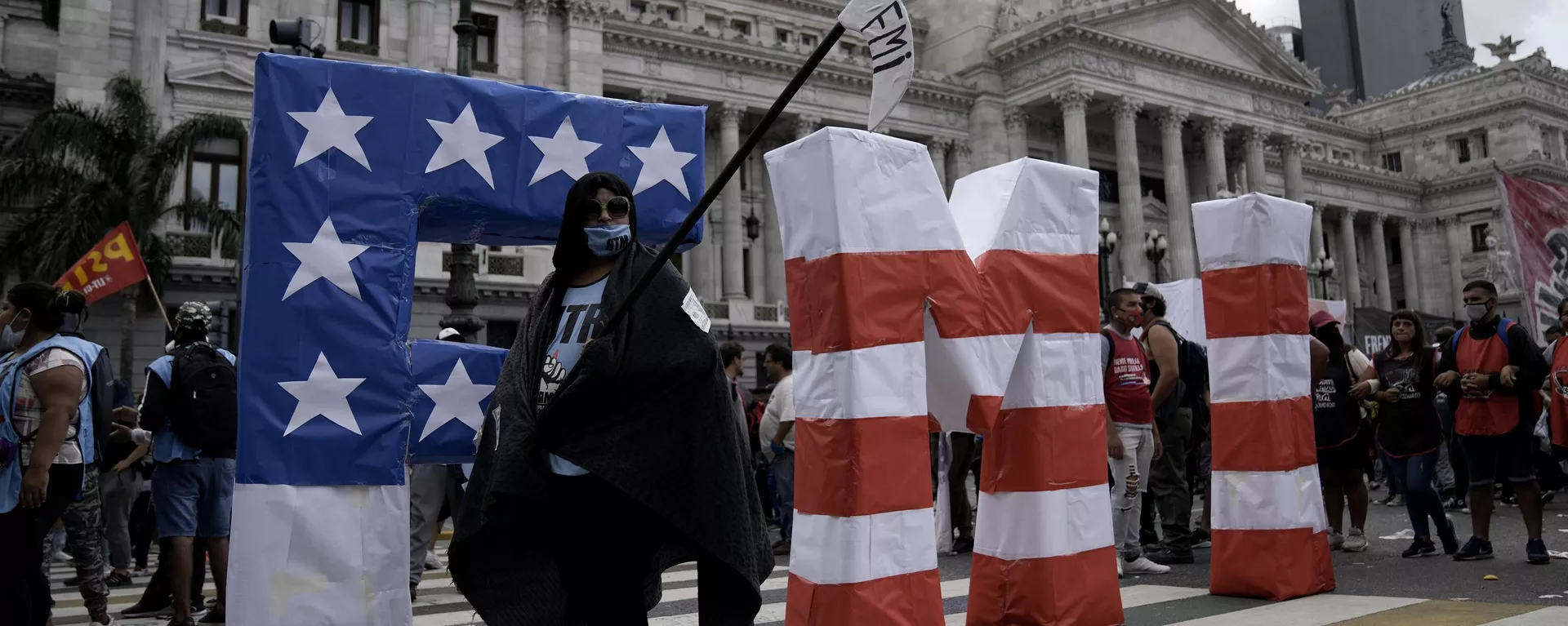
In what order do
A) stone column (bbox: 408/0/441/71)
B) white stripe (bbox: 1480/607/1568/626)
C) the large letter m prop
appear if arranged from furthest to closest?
1. stone column (bbox: 408/0/441/71)
2. white stripe (bbox: 1480/607/1568/626)
3. the large letter m prop

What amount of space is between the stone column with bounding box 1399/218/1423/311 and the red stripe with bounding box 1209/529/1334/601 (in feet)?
190

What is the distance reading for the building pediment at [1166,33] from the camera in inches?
1563

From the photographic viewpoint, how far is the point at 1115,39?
131ft

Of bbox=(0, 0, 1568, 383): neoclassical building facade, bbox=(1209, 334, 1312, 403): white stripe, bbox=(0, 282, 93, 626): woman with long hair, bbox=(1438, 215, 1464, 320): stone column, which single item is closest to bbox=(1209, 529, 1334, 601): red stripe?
bbox=(1209, 334, 1312, 403): white stripe

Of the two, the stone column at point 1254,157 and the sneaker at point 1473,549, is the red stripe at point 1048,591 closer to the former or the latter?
the sneaker at point 1473,549

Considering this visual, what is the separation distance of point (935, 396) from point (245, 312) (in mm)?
3047

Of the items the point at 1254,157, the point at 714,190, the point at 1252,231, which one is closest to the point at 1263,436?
the point at 1252,231

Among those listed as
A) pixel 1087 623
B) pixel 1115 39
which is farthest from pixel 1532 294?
pixel 1115 39

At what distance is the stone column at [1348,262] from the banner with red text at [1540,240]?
4329 cm

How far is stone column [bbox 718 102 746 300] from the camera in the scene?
113ft

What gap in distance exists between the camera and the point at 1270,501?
637 centimetres

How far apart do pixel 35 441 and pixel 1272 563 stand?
21.5 feet

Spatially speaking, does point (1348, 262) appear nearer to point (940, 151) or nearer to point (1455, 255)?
point (1455, 255)

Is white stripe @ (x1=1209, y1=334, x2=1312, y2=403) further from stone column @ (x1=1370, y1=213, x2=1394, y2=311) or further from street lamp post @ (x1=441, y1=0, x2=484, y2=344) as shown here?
stone column @ (x1=1370, y1=213, x2=1394, y2=311)
